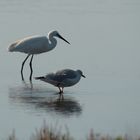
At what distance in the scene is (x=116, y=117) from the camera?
11031 mm

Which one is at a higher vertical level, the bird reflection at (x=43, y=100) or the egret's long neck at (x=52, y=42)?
the egret's long neck at (x=52, y=42)

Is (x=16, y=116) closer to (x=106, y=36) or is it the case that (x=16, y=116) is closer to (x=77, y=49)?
(x=77, y=49)

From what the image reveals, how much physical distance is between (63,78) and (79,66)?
2024 mm

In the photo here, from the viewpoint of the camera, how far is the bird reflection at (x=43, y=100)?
38.1ft

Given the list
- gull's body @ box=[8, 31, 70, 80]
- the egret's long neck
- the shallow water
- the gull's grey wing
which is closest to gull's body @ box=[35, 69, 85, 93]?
the gull's grey wing

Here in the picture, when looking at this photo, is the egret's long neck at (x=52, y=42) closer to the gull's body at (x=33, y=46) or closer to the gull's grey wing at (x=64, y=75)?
the gull's body at (x=33, y=46)

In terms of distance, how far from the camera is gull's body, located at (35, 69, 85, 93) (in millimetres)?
13164

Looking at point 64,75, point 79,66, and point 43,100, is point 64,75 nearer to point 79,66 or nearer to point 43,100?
point 43,100

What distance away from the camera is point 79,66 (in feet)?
49.7

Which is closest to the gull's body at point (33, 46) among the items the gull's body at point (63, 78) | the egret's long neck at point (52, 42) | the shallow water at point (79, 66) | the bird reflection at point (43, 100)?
the egret's long neck at point (52, 42)

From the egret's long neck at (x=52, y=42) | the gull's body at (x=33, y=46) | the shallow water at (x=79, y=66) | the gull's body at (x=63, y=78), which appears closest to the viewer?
the shallow water at (x=79, y=66)

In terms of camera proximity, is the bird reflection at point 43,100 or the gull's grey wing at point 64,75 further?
the gull's grey wing at point 64,75

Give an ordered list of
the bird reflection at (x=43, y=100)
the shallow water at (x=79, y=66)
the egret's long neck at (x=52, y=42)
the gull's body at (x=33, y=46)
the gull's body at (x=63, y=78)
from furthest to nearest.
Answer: the egret's long neck at (x=52, y=42), the gull's body at (x=33, y=46), the gull's body at (x=63, y=78), the bird reflection at (x=43, y=100), the shallow water at (x=79, y=66)

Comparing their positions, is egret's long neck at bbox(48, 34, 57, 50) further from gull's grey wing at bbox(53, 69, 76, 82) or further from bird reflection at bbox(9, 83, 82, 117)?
gull's grey wing at bbox(53, 69, 76, 82)
